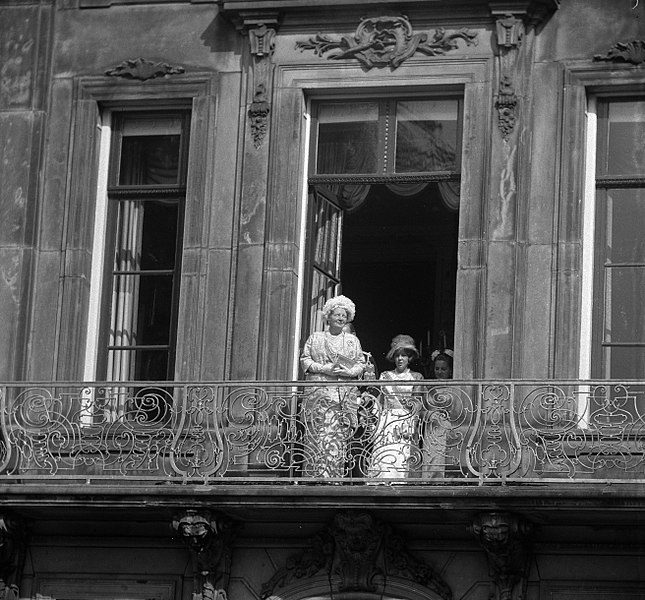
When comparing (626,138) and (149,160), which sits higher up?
(626,138)

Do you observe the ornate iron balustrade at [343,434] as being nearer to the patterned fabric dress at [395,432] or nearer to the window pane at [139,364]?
the patterned fabric dress at [395,432]

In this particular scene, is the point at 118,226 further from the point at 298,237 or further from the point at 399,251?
the point at 399,251

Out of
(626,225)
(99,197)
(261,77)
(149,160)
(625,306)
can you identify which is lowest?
(625,306)

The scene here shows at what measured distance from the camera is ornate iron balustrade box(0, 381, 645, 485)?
1686 cm

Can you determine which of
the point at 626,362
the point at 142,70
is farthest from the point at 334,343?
the point at 142,70

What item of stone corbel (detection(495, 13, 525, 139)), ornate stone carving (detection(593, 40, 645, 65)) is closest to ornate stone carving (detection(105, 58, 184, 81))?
stone corbel (detection(495, 13, 525, 139))

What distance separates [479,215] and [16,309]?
13.3 ft

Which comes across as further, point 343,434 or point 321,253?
point 321,253

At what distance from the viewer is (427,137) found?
730 inches

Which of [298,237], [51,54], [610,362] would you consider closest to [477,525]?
[610,362]

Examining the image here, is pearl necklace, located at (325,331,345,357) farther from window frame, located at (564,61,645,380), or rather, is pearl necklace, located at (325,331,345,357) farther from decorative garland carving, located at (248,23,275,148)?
decorative garland carving, located at (248,23,275,148)

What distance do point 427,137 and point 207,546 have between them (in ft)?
13.4

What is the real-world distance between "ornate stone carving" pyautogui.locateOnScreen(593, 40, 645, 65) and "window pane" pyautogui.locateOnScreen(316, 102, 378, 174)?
2066 mm

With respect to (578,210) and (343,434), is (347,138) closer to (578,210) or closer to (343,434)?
(578,210)
